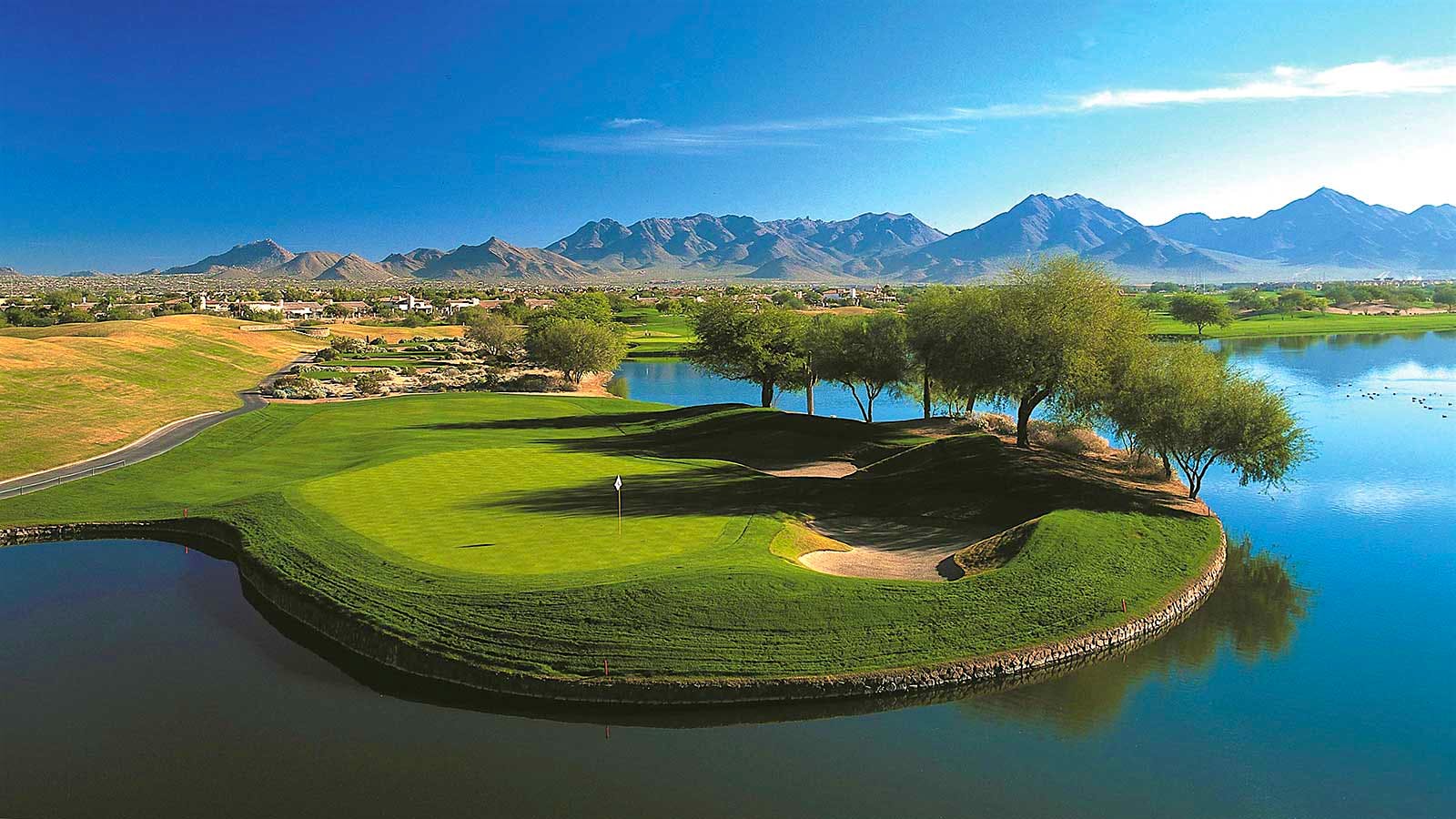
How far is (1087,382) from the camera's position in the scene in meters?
37.5

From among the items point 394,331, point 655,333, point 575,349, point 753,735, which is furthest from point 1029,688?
point 394,331

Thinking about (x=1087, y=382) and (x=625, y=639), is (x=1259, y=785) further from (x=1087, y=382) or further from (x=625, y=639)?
(x=1087, y=382)

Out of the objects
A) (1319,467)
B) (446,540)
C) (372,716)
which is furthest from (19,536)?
(1319,467)

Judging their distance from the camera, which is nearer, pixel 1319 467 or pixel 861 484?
pixel 861 484

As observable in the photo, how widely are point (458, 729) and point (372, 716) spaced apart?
7.22 feet

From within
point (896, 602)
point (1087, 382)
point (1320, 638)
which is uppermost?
point (1087, 382)

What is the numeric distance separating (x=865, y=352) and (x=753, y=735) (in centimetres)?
4225

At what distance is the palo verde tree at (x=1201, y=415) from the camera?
3083cm

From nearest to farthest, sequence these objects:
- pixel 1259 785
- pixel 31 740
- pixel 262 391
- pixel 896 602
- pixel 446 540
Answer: pixel 1259 785, pixel 31 740, pixel 896 602, pixel 446 540, pixel 262 391

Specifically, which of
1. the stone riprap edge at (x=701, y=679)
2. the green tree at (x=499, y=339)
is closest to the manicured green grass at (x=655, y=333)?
the green tree at (x=499, y=339)

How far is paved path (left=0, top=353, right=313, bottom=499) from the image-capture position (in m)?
38.4

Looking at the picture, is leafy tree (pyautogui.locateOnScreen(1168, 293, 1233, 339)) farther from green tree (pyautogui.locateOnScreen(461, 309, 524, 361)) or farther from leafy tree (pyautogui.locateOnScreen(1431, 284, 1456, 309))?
green tree (pyautogui.locateOnScreen(461, 309, 524, 361))

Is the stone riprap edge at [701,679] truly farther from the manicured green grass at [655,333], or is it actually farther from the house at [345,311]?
the house at [345,311]

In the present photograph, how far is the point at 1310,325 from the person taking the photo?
461 ft
